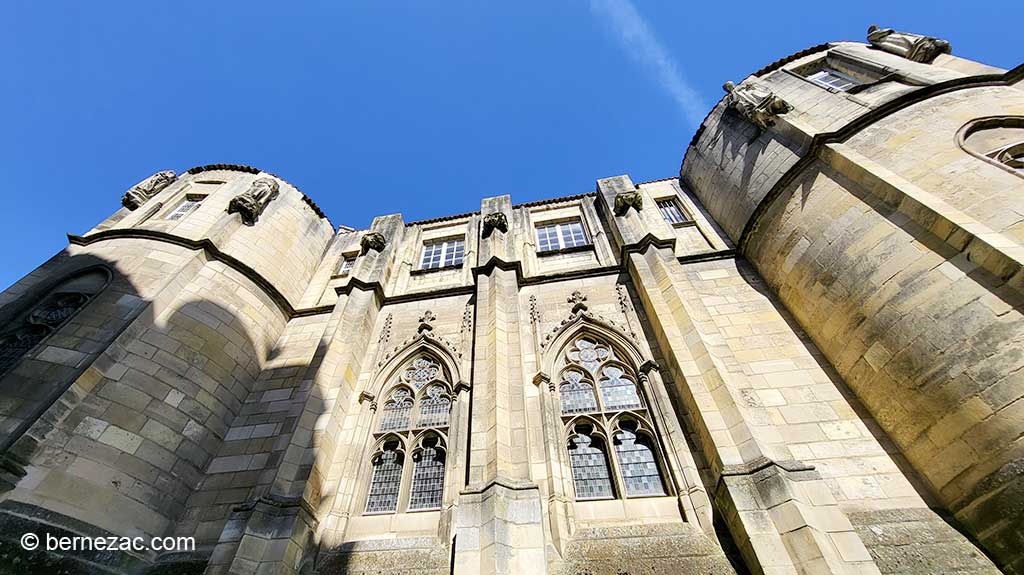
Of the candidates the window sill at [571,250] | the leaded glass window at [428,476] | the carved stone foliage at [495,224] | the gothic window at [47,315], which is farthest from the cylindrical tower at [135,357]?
the window sill at [571,250]

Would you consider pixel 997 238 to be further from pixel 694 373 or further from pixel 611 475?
pixel 611 475

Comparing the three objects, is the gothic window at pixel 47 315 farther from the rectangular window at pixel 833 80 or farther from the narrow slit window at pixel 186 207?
the rectangular window at pixel 833 80

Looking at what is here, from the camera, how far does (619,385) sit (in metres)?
7.69

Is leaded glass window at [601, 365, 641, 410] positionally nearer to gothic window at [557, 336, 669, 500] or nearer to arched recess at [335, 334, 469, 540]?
gothic window at [557, 336, 669, 500]

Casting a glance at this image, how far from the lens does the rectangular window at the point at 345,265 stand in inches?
499

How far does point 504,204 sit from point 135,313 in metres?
9.08

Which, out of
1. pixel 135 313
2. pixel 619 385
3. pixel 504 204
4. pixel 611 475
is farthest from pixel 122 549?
pixel 504 204

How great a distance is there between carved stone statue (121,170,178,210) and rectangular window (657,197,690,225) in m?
14.5

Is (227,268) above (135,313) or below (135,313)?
above

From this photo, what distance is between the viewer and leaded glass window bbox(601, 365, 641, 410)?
7.36m

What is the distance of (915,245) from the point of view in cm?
614

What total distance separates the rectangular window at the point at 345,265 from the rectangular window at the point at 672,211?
31.2 ft

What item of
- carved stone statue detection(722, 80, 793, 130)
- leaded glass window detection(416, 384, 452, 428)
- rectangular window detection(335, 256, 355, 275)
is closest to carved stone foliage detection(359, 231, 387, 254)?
rectangular window detection(335, 256, 355, 275)

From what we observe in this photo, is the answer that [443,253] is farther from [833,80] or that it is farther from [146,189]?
[833,80]
